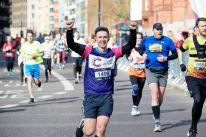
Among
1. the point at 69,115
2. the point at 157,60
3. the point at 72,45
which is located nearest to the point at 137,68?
the point at 69,115

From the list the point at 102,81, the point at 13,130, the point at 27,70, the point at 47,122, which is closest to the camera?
the point at 102,81

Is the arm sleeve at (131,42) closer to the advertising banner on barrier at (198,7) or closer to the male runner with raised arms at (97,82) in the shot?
the male runner with raised arms at (97,82)

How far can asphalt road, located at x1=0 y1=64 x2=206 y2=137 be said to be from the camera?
11758 mm

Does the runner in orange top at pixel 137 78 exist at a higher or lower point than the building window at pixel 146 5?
lower

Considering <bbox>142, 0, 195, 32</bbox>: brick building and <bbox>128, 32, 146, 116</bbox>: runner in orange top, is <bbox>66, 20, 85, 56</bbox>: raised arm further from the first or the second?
<bbox>142, 0, 195, 32</bbox>: brick building

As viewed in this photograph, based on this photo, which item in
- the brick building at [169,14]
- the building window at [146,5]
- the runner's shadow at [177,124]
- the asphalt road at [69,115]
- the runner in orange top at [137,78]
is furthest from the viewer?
the building window at [146,5]

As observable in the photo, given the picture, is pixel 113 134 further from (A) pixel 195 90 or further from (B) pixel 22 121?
(B) pixel 22 121

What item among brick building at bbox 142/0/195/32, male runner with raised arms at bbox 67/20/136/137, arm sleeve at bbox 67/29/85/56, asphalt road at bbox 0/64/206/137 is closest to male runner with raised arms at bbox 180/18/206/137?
asphalt road at bbox 0/64/206/137

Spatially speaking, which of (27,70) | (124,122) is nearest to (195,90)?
(124,122)

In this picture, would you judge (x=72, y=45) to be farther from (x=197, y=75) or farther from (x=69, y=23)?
(x=197, y=75)

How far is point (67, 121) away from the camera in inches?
522

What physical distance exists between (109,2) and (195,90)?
83.3 m

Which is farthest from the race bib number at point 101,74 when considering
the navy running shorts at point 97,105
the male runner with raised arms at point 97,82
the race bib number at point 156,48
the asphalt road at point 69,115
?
the race bib number at point 156,48

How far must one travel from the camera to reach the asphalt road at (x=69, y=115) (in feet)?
38.6
